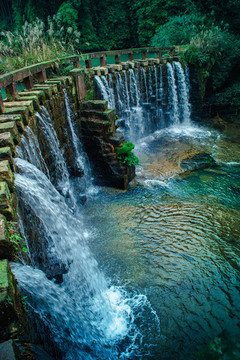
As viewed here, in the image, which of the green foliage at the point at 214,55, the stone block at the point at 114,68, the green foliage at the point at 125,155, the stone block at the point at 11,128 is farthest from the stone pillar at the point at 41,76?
the green foliage at the point at 214,55

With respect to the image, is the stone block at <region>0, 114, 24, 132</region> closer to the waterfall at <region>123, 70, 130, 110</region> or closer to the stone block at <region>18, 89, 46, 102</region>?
the stone block at <region>18, 89, 46, 102</region>

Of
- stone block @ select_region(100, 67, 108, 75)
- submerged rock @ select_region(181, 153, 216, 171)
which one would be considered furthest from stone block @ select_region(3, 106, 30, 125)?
submerged rock @ select_region(181, 153, 216, 171)

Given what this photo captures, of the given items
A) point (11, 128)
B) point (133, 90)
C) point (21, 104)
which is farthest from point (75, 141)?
point (133, 90)

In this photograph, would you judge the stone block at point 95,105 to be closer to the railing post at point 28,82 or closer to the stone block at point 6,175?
the railing post at point 28,82

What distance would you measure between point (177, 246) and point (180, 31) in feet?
40.1

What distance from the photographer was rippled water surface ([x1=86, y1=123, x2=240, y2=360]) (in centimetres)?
325

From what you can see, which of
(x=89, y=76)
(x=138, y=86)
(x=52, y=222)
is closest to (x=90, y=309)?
(x=52, y=222)

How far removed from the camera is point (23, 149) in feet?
11.3

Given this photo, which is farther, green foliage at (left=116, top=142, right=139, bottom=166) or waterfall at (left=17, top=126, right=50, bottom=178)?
green foliage at (left=116, top=142, right=139, bottom=166)

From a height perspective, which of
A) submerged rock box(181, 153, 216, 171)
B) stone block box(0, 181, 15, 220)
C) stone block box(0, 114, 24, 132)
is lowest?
submerged rock box(181, 153, 216, 171)

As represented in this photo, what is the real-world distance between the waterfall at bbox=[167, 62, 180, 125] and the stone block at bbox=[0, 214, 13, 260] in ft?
30.6

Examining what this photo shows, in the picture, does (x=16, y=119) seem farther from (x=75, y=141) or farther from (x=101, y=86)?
(x=101, y=86)

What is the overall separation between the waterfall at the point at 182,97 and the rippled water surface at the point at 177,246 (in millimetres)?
3656

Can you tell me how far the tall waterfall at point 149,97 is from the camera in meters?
8.15
